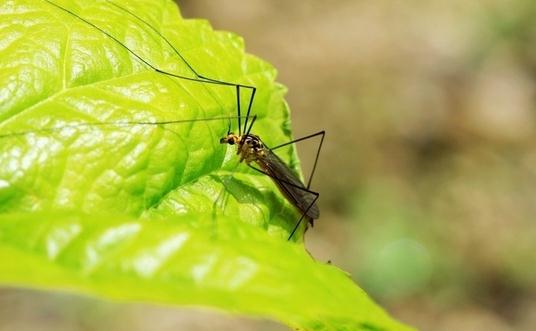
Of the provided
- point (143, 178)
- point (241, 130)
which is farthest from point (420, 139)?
point (143, 178)

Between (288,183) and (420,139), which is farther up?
(420,139)

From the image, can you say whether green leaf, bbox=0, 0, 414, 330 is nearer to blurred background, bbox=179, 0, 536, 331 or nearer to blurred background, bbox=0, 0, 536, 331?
blurred background, bbox=0, 0, 536, 331

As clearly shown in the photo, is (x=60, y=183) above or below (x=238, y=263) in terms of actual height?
below

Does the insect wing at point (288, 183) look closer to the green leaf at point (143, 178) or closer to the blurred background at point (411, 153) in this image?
the green leaf at point (143, 178)

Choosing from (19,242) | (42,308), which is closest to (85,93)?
(19,242)

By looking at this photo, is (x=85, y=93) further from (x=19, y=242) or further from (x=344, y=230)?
(x=344, y=230)

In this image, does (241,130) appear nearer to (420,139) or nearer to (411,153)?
(411,153)
